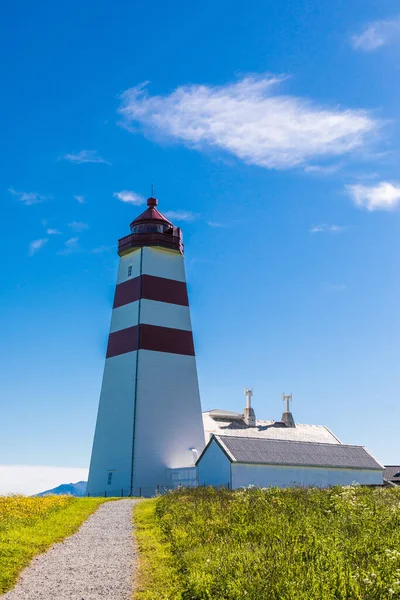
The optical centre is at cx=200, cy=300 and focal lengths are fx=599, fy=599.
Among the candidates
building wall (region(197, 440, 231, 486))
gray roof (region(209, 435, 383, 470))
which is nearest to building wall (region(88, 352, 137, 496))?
building wall (region(197, 440, 231, 486))

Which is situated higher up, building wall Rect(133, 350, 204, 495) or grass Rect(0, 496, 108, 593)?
building wall Rect(133, 350, 204, 495)

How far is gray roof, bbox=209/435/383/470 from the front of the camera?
3484 cm

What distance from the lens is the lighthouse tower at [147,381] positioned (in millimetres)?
36906

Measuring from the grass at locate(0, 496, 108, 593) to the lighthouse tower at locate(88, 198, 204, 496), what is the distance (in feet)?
35.8

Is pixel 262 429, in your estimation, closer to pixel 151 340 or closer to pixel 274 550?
pixel 151 340

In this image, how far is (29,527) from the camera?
16.5m

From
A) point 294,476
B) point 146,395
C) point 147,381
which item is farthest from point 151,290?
point 294,476

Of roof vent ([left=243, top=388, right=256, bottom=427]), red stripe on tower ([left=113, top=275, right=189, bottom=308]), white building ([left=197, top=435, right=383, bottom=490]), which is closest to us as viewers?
white building ([left=197, top=435, right=383, bottom=490])

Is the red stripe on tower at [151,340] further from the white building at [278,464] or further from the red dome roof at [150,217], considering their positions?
the red dome roof at [150,217]

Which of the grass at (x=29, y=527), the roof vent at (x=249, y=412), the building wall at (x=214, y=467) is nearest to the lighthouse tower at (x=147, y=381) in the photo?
the building wall at (x=214, y=467)

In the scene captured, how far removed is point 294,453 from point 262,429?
7202 mm

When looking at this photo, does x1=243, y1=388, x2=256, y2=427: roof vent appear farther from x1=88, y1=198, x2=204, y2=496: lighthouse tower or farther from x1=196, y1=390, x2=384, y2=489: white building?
x1=88, y1=198, x2=204, y2=496: lighthouse tower

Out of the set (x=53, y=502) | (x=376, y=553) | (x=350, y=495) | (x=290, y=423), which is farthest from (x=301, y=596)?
(x=290, y=423)

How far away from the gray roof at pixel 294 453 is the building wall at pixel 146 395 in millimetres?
4094
